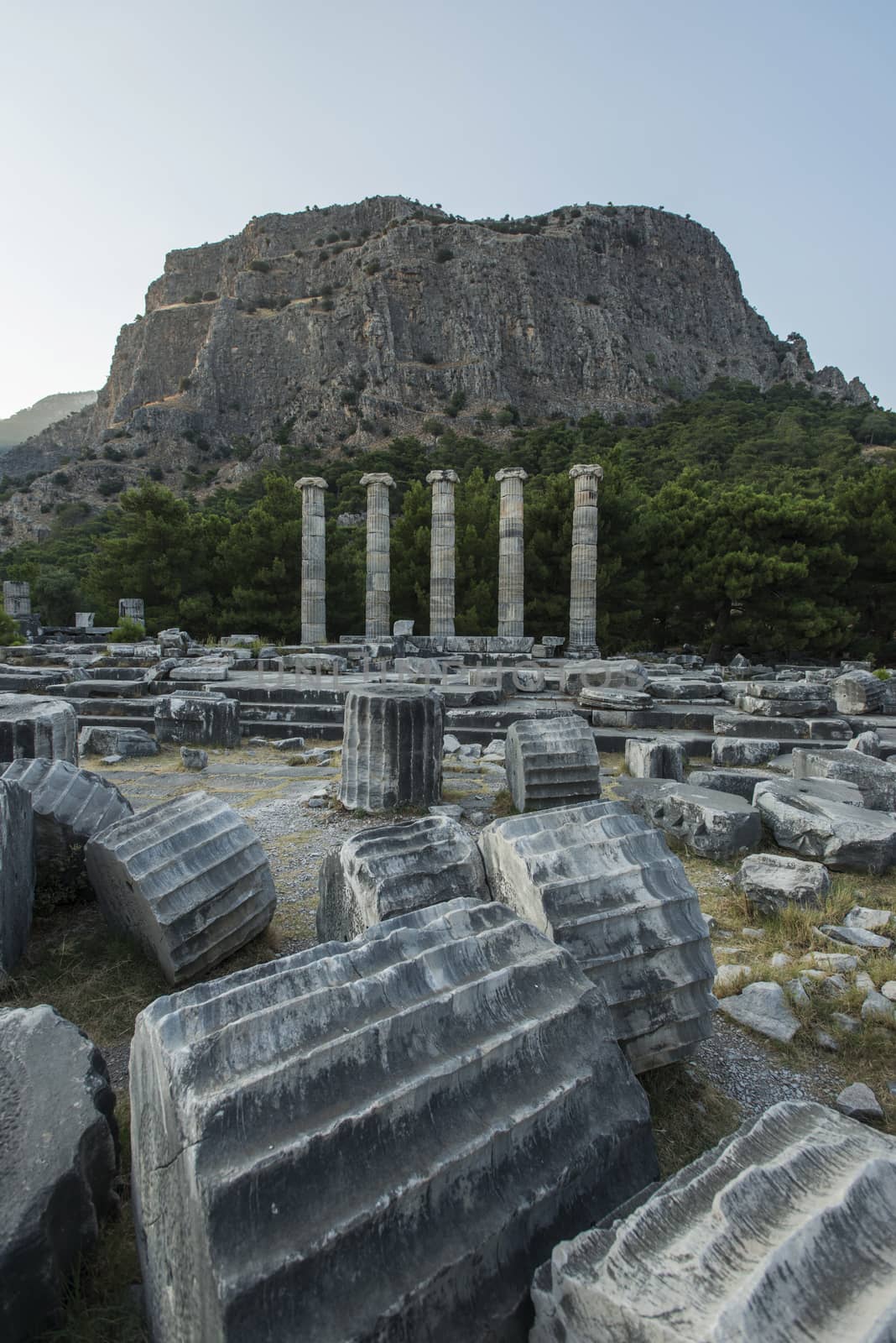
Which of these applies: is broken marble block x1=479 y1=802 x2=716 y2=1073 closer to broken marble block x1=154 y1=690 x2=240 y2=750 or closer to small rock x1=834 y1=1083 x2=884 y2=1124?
small rock x1=834 y1=1083 x2=884 y2=1124

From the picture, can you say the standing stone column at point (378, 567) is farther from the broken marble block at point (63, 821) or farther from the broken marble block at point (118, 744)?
the broken marble block at point (63, 821)

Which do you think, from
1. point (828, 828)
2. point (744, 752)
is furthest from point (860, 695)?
point (828, 828)

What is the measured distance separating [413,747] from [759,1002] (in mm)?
3321

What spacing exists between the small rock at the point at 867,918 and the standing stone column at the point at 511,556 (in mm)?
18053

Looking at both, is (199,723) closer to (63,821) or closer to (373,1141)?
(63,821)

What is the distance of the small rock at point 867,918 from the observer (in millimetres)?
3490

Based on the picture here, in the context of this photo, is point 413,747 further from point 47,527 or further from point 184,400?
point 184,400

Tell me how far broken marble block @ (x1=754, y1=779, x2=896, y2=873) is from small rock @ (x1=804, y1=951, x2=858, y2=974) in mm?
1430

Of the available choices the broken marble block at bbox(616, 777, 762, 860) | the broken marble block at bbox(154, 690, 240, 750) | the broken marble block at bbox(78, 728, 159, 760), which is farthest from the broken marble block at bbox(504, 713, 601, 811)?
the broken marble block at bbox(78, 728, 159, 760)

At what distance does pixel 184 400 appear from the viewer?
74188 millimetres

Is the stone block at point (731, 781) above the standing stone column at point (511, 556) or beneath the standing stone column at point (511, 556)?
beneath

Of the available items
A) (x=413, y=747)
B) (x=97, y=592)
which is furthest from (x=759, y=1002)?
(x=97, y=592)

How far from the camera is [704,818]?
184 inches

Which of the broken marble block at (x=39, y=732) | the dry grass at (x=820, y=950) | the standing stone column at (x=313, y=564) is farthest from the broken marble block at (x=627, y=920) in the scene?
the standing stone column at (x=313, y=564)
